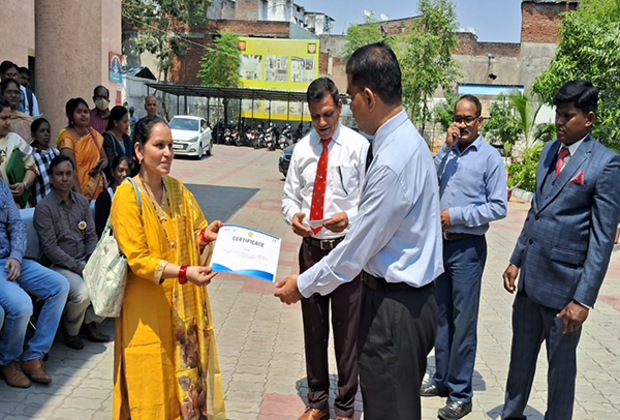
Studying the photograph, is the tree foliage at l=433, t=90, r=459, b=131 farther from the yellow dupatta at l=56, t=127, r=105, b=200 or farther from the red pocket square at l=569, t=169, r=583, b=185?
the red pocket square at l=569, t=169, r=583, b=185

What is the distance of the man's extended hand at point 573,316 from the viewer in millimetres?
3045

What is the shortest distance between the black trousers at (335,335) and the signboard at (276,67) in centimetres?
3369

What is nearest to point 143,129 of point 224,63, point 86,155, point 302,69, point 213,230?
point 213,230

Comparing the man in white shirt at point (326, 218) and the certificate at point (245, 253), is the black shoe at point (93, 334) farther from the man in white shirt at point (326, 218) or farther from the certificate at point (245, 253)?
the certificate at point (245, 253)

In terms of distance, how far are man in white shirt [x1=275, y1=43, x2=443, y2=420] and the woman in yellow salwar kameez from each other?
84 cm

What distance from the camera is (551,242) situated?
10.7 feet

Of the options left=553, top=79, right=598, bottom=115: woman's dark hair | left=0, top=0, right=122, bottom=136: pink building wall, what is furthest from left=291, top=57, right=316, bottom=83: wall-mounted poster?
left=553, top=79, right=598, bottom=115: woman's dark hair

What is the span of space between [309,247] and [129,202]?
1280mm

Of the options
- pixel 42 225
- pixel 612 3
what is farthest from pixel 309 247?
pixel 612 3

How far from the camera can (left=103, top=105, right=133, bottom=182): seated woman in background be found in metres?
6.75

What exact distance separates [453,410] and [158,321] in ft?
6.90

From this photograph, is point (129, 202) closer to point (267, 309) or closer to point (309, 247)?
point (309, 247)

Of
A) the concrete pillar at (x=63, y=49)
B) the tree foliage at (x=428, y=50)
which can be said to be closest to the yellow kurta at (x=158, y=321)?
the concrete pillar at (x=63, y=49)

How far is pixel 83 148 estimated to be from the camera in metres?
6.41
